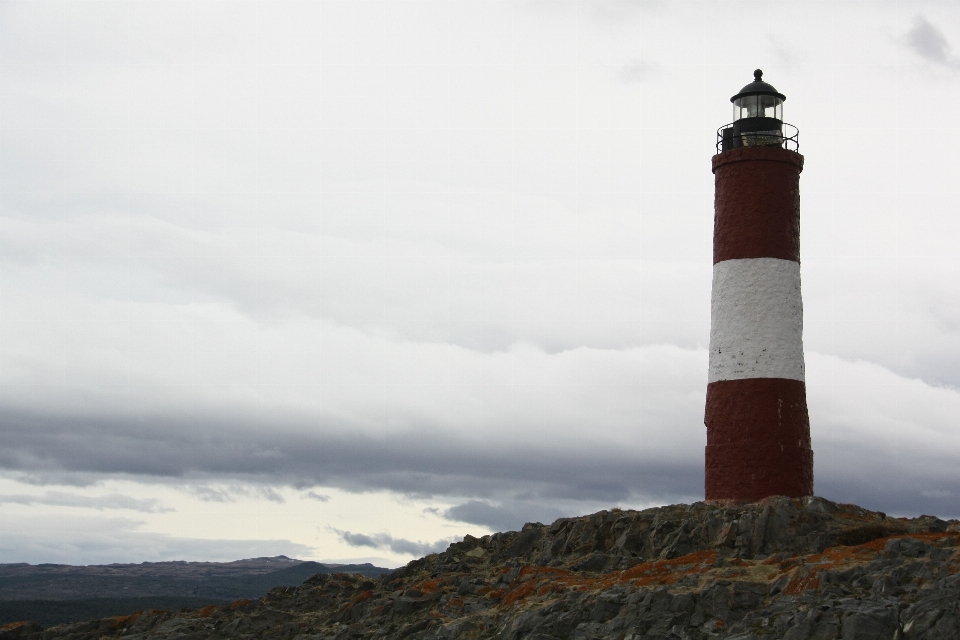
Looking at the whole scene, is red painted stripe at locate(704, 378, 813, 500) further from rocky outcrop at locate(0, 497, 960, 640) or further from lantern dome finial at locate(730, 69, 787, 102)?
lantern dome finial at locate(730, 69, 787, 102)

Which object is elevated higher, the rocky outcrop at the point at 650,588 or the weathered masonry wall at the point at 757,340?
the weathered masonry wall at the point at 757,340

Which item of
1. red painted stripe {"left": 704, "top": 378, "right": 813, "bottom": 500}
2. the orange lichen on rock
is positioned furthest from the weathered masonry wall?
the orange lichen on rock

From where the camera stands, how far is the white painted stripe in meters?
41.9

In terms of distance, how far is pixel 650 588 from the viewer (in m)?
30.8

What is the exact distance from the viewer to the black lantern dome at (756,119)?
1741 inches

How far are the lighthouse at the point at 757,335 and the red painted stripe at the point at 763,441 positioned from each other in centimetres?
4

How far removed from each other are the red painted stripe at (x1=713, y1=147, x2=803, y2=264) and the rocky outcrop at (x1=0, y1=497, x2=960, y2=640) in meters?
10.1

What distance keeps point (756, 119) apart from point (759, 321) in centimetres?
877

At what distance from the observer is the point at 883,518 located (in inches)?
1510

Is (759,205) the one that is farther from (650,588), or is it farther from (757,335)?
(650,588)

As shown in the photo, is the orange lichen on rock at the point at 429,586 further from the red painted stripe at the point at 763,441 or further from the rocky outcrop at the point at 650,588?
the red painted stripe at the point at 763,441

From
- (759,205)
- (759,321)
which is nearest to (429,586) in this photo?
(759,321)

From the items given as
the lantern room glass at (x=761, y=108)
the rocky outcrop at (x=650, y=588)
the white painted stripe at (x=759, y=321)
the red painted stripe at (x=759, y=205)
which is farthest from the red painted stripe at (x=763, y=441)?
the lantern room glass at (x=761, y=108)

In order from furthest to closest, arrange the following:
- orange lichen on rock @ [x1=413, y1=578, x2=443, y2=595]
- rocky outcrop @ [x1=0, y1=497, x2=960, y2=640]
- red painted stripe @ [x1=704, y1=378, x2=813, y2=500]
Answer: red painted stripe @ [x1=704, y1=378, x2=813, y2=500], orange lichen on rock @ [x1=413, y1=578, x2=443, y2=595], rocky outcrop @ [x1=0, y1=497, x2=960, y2=640]
